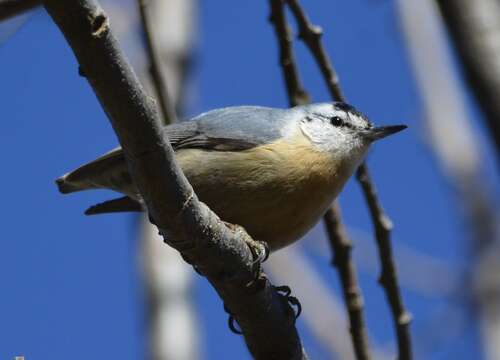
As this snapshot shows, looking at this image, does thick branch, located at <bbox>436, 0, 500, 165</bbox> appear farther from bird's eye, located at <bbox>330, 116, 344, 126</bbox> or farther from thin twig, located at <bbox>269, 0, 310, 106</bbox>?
bird's eye, located at <bbox>330, 116, 344, 126</bbox>

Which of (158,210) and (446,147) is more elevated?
(446,147)

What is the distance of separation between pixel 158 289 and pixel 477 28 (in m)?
3.84

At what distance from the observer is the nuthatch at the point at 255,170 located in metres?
3.75

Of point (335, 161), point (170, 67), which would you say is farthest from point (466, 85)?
point (170, 67)

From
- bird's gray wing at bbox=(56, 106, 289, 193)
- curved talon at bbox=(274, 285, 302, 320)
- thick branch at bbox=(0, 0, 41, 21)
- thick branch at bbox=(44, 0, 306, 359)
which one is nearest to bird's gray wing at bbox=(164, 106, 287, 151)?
bird's gray wing at bbox=(56, 106, 289, 193)

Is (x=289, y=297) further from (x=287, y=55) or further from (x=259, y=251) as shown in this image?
(x=287, y=55)

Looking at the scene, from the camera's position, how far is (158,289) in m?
5.94

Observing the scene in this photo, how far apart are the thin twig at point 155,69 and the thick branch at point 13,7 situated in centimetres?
170

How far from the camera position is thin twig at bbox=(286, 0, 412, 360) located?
11.7ft

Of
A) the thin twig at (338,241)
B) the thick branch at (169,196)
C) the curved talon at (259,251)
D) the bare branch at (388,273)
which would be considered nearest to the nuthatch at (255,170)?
the thin twig at (338,241)

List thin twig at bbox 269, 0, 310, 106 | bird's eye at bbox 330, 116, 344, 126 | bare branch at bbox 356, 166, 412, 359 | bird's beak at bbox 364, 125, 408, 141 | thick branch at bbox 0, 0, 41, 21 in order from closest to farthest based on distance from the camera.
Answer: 1. thick branch at bbox 0, 0, 41, 21
2. bare branch at bbox 356, 166, 412, 359
3. thin twig at bbox 269, 0, 310, 106
4. bird's beak at bbox 364, 125, 408, 141
5. bird's eye at bbox 330, 116, 344, 126

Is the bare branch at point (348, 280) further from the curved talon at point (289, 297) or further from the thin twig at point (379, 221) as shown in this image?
the curved talon at point (289, 297)

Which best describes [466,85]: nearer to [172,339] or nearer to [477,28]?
[477,28]

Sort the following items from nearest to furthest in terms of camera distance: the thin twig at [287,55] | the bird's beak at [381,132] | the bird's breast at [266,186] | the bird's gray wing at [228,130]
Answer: the bird's breast at [266,186], the thin twig at [287,55], the bird's gray wing at [228,130], the bird's beak at [381,132]
